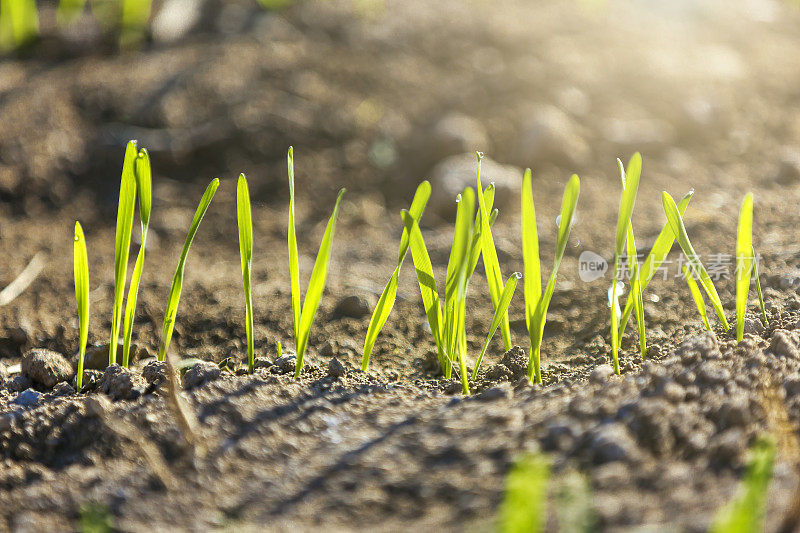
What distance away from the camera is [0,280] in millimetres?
1889

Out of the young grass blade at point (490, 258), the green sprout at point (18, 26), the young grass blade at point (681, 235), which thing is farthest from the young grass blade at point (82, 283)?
the green sprout at point (18, 26)

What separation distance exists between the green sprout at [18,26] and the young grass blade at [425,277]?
104 inches

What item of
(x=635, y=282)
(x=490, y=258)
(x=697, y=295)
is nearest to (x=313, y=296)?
(x=490, y=258)

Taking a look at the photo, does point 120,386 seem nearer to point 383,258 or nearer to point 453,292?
point 453,292

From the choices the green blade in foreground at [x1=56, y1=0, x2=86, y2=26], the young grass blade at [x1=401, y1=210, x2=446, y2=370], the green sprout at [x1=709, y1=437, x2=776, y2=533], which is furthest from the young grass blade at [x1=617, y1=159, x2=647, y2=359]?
the green blade in foreground at [x1=56, y1=0, x2=86, y2=26]

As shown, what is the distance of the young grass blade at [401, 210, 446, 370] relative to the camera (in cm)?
116

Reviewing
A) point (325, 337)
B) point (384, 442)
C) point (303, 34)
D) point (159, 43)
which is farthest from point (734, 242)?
point (159, 43)

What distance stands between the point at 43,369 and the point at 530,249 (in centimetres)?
98

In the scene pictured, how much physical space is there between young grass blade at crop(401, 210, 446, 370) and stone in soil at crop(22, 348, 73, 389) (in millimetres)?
757

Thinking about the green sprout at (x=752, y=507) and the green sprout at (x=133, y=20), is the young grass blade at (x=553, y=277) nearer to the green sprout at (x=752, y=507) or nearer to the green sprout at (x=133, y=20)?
the green sprout at (x=752, y=507)

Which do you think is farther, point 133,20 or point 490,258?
point 133,20

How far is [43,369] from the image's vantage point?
1.35 metres

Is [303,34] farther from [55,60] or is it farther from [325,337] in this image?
[325,337]

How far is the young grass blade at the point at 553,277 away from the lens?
3.62ft
